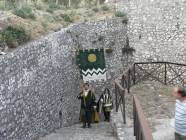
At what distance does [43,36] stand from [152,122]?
558 centimetres

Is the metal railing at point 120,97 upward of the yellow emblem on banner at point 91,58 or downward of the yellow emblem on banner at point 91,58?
downward

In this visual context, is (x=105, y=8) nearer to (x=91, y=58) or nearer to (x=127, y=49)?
(x=127, y=49)

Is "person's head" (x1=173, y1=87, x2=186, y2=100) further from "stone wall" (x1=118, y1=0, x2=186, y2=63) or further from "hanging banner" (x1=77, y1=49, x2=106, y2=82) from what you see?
"stone wall" (x1=118, y1=0, x2=186, y2=63)

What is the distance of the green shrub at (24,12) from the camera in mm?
17820

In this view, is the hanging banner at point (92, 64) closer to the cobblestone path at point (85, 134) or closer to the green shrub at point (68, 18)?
the green shrub at point (68, 18)

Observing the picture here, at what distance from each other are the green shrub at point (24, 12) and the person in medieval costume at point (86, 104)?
4181mm

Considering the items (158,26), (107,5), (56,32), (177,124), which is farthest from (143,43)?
(177,124)

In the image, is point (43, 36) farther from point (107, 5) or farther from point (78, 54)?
point (107, 5)

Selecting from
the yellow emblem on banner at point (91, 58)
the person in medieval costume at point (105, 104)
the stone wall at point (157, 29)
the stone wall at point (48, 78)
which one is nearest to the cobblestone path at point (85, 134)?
the stone wall at point (48, 78)

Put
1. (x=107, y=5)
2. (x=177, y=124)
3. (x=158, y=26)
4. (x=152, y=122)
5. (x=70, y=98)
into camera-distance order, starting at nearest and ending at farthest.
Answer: (x=177, y=124), (x=152, y=122), (x=70, y=98), (x=158, y=26), (x=107, y=5)

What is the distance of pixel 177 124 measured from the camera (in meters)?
8.64

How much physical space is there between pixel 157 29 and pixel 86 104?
5209 millimetres

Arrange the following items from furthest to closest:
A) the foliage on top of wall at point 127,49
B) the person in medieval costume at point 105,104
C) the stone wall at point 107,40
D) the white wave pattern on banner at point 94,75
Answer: the foliage on top of wall at point 127,49 → the stone wall at point 107,40 → the white wave pattern on banner at point 94,75 → the person in medieval costume at point 105,104

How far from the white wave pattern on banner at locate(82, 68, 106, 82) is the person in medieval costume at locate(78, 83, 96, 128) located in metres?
2.71
